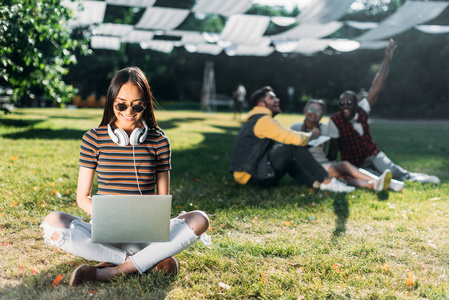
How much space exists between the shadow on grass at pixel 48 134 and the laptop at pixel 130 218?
23.1ft

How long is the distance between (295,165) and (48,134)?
633cm

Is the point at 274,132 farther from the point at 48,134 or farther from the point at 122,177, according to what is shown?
the point at 48,134

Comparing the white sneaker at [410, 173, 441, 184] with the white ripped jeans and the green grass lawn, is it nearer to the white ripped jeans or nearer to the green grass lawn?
the green grass lawn

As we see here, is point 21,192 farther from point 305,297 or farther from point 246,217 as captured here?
point 305,297

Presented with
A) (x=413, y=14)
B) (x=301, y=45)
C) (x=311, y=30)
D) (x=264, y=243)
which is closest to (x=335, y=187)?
(x=264, y=243)

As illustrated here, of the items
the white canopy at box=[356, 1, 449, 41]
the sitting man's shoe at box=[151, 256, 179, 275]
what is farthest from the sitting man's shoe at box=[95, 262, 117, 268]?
the white canopy at box=[356, 1, 449, 41]

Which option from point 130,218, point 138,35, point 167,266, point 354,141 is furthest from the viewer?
point 138,35

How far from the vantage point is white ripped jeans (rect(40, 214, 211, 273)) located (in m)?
2.53

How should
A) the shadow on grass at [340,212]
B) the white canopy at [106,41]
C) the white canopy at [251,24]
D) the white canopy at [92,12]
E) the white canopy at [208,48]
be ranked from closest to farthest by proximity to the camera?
the shadow on grass at [340,212]
the white canopy at [92,12]
the white canopy at [251,24]
the white canopy at [106,41]
the white canopy at [208,48]

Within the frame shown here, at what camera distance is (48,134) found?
966 cm

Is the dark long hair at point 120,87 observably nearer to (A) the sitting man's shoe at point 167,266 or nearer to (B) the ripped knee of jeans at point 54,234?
(B) the ripped knee of jeans at point 54,234

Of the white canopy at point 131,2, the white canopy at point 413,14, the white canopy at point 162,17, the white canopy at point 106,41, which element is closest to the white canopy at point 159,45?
the white canopy at point 106,41

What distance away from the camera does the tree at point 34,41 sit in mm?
6406

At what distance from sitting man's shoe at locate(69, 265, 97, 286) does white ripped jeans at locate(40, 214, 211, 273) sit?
9 cm
